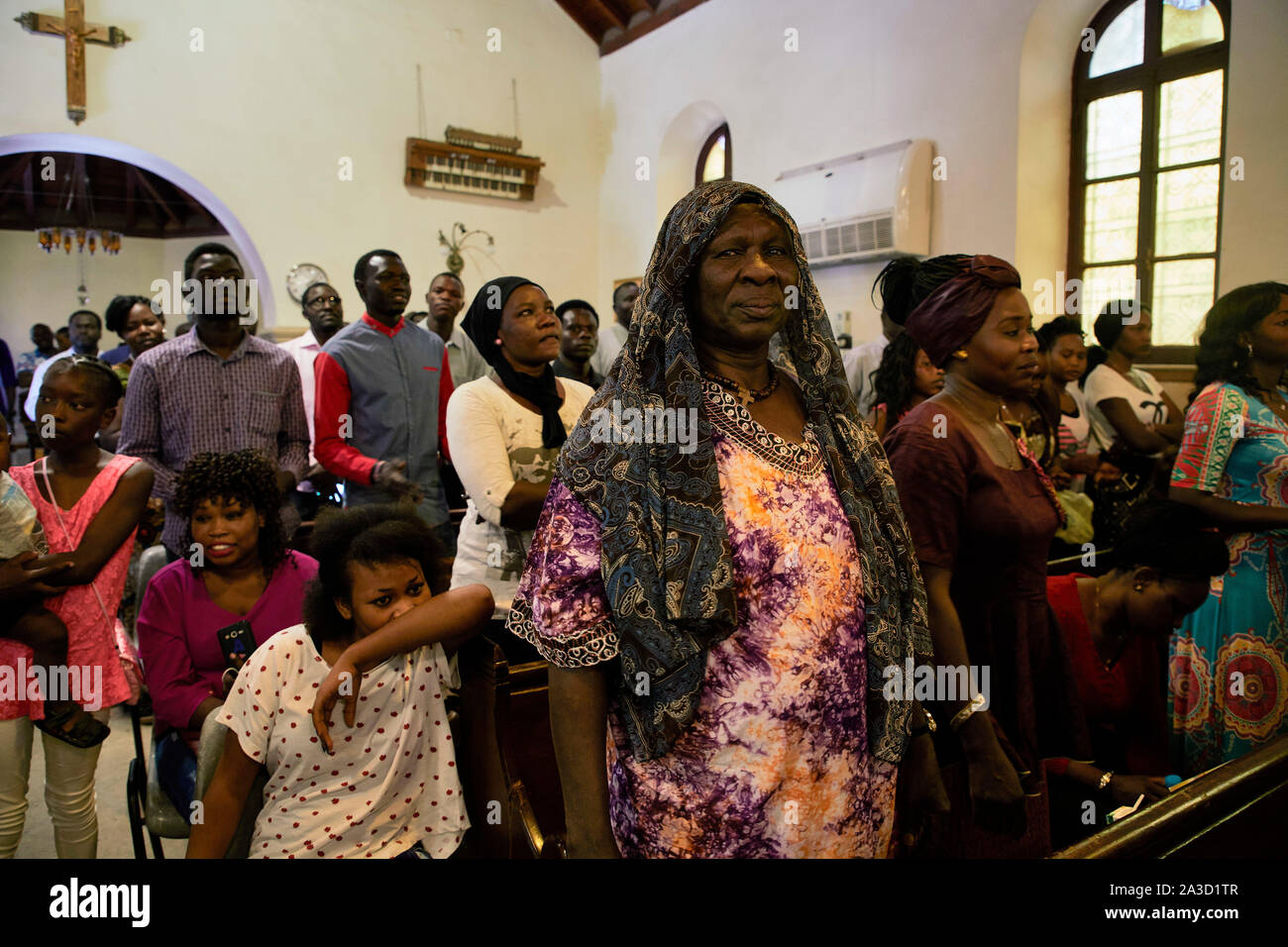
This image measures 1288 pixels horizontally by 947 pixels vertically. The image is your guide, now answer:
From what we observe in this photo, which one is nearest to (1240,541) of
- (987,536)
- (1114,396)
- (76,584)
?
(987,536)

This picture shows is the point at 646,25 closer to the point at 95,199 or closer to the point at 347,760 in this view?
the point at 347,760

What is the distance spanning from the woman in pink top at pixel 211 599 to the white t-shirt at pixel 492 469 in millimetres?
424

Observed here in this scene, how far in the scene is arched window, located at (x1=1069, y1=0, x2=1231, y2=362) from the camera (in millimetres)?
4621

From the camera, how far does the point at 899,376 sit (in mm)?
3086

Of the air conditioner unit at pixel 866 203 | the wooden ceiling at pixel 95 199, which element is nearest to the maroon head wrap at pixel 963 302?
the air conditioner unit at pixel 866 203

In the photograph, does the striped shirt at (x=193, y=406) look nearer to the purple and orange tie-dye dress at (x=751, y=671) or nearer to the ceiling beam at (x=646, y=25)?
the purple and orange tie-dye dress at (x=751, y=671)

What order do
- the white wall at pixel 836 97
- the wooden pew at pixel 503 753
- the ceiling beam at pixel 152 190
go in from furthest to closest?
the ceiling beam at pixel 152 190 < the white wall at pixel 836 97 < the wooden pew at pixel 503 753

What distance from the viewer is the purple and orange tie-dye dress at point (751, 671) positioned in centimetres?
115

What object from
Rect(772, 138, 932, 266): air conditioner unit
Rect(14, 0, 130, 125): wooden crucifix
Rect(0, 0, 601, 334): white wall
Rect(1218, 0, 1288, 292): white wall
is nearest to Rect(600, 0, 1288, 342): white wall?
Rect(1218, 0, 1288, 292): white wall

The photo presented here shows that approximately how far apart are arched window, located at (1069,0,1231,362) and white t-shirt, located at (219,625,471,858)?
4550 millimetres

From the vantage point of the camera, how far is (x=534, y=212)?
26.3 feet
